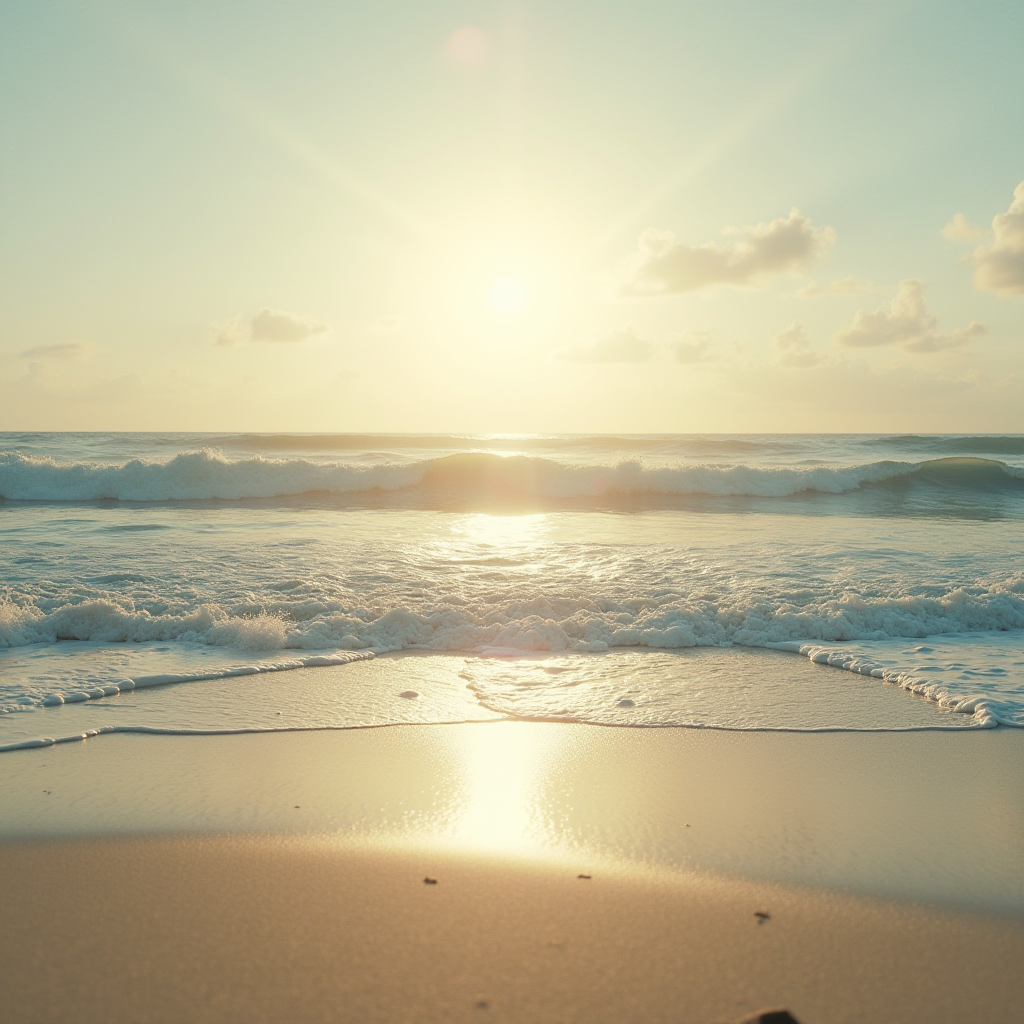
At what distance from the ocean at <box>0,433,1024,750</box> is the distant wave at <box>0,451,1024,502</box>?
14.9ft

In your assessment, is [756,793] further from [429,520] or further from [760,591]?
[429,520]

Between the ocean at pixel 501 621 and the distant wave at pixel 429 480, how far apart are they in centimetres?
453

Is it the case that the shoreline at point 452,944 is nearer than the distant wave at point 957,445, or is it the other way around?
the shoreline at point 452,944

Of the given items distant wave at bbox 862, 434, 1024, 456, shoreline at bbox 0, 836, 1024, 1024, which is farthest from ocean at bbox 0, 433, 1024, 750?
distant wave at bbox 862, 434, 1024, 456

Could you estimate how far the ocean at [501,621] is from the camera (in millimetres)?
5352

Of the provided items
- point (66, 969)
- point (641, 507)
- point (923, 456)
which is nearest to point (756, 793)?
point (66, 969)

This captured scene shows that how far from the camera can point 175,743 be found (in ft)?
15.2

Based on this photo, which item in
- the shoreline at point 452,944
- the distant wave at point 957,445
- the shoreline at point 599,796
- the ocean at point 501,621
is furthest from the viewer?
the distant wave at point 957,445

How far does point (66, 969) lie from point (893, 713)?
4926 millimetres

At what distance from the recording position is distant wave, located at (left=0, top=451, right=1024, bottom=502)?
804 inches

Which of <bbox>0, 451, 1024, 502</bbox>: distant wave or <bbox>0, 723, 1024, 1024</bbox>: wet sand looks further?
<bbox>0, 451, 1024, 502</bbox>: distant wave

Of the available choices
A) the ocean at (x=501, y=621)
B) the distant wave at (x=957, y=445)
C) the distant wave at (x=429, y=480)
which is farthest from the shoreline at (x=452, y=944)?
the distant wave at (x=957, y=445)

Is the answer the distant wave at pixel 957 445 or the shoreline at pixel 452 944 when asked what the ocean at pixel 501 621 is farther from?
the distant wave at pixel 957 445

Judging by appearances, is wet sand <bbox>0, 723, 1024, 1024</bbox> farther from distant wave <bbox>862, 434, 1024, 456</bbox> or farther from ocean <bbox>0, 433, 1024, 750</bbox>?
distant wave <bbox>862, 434, 1024, 456</bbox>
